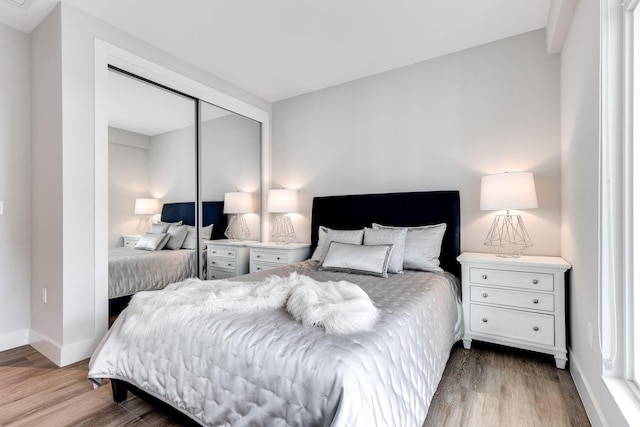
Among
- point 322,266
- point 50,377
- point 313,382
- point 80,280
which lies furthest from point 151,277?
point 313,382

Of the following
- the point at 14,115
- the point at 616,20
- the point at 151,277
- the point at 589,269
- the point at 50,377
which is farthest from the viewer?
the point at 151,277

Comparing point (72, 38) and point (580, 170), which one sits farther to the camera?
point (72, 38)

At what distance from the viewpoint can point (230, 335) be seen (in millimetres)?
1347

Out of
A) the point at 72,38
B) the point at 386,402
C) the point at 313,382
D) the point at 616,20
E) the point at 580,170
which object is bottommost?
the point at 386,402

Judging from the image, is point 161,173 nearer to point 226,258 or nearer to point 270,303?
point 226,258

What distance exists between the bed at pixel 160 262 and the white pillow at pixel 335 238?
1.18 meters

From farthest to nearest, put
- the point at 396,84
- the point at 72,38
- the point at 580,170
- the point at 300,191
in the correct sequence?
1. the point at 300,191
2. the point at 396,84
3. the point at 72,38
4. the point at 580,170

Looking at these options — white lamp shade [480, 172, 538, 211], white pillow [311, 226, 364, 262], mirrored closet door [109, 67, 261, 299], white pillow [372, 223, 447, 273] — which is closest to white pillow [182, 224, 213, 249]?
mirrored closet door [109, 67, 261, 299]

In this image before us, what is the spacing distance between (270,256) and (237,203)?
74 cm

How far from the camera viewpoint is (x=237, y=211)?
3672 mm

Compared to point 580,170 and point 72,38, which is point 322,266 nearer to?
point 580,170

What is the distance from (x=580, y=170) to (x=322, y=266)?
1898mm

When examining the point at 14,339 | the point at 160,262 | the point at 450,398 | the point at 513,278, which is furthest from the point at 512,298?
the point at 14,339

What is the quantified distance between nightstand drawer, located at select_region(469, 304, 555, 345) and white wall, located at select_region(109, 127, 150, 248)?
293 centimetres
